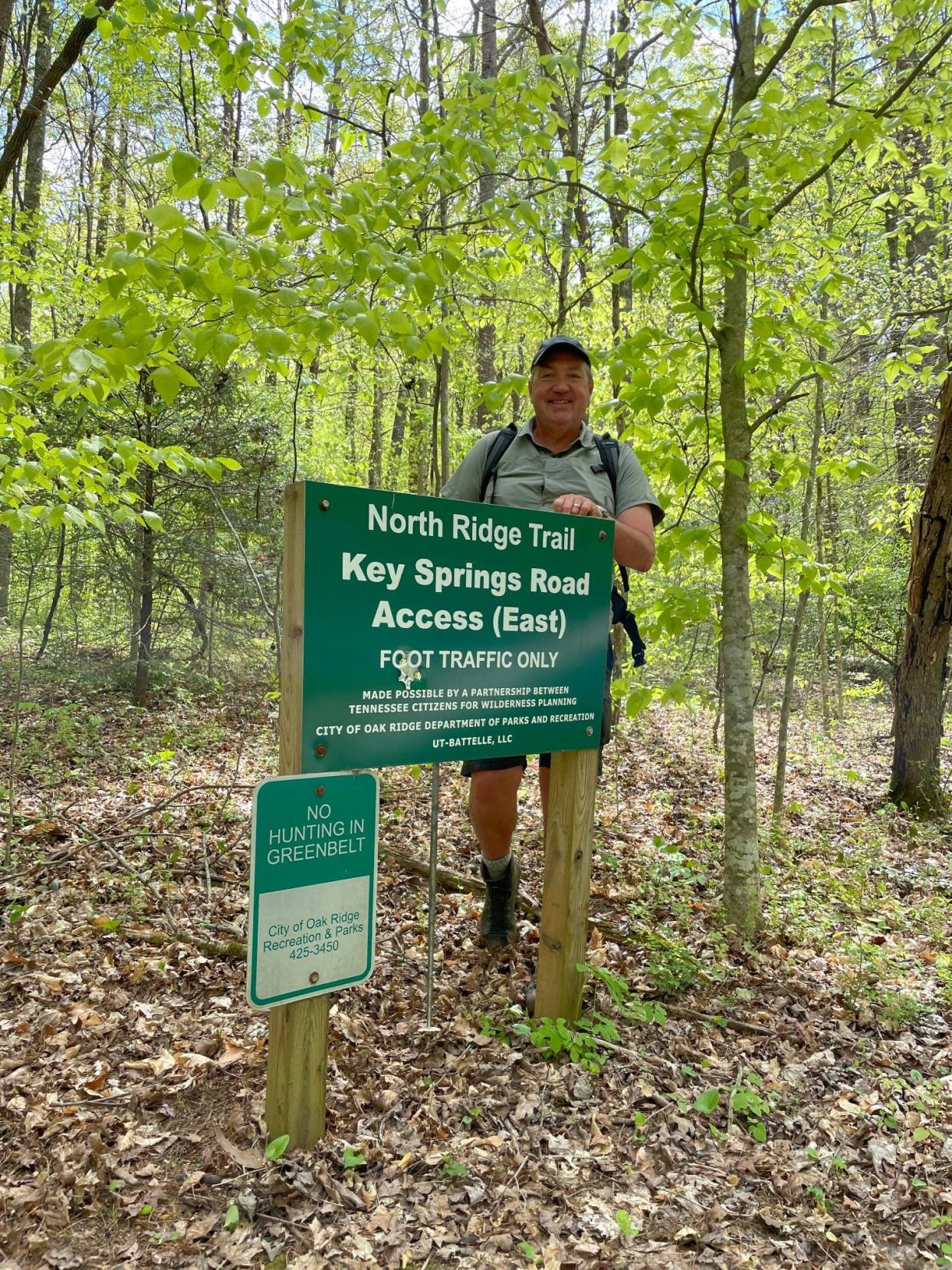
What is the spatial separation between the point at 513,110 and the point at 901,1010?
15.5 ft

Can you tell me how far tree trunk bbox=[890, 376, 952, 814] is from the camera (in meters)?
6.79

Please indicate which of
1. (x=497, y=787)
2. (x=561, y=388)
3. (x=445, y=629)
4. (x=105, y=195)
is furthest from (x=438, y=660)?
(x=105, y=195)

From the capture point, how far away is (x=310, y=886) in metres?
2.16

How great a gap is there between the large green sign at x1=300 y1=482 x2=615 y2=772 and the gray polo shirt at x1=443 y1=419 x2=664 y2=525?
396mm

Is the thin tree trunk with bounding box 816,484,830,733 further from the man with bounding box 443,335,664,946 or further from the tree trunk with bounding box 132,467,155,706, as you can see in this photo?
the tree trunk with bounding box 132,467,155,706

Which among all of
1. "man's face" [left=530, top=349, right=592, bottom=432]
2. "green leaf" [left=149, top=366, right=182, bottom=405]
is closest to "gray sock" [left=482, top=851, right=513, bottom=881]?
"man's face" [left=530, top=349, right=592, bottom=432]

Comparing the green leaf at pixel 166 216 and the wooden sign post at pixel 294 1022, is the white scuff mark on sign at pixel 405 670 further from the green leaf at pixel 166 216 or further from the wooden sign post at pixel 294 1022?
the green leaf at pixel 166 216

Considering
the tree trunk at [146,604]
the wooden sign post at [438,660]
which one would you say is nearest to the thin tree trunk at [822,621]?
the wooden sign post at [438,660]

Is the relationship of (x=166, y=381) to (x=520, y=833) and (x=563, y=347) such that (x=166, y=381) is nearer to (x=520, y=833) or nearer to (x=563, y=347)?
(x=563, y=347)

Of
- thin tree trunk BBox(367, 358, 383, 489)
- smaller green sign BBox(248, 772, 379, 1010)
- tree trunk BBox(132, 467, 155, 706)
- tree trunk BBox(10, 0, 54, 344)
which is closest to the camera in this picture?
smaller green sign BBox(248, 772, 379, 1010)

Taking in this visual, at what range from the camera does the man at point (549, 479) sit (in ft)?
10.5

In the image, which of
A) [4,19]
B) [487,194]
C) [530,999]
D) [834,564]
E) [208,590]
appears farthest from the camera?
[834,564]

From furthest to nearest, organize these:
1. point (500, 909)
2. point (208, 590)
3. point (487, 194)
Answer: point (208, 590) → point (487, 194) → point (500, 909)

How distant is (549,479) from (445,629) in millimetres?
1143
